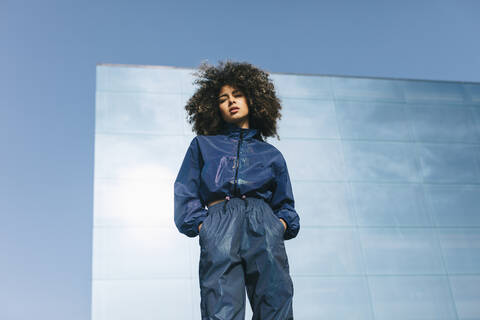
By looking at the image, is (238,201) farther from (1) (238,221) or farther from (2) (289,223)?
(2) (289,223)

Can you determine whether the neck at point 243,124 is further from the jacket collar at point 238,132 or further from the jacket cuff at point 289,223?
the jacket cuff at point 289,223

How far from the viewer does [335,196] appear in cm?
714

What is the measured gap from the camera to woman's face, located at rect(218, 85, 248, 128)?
94.8 inches

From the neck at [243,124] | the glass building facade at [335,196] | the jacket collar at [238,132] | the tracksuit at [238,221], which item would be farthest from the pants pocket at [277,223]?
the glass building facade at [335,196]

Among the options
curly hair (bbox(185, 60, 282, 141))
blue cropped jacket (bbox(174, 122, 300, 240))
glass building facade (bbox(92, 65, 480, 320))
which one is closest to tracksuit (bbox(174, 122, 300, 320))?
blue cropped jacket (bbox(174, 122, 300, 240))

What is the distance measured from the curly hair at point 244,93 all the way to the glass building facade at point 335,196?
12.8 feet

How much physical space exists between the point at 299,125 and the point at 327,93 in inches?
28.5

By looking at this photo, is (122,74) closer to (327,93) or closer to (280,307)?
(327,93)

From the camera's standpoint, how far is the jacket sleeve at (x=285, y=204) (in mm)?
2117

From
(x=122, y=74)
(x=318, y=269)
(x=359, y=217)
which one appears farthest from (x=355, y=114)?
(x=122, y=74)

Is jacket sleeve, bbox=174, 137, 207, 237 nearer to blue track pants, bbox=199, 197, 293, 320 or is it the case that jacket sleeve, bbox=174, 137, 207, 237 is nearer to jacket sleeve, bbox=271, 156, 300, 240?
blue track pants, bbox=199, 197, 293, 320

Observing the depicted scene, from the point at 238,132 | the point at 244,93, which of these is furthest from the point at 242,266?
the point at 244,93

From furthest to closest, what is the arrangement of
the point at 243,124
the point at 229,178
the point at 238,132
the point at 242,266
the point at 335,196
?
the point at 335,196
the point at 243,124
the point at 238,132
the point at 229,178
the point at 242,266

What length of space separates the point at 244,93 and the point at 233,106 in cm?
12
